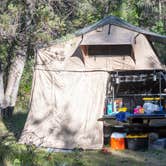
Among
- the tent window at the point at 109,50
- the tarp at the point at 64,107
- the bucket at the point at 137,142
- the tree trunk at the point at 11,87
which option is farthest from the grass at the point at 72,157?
the tree trunk at the point at 11,87

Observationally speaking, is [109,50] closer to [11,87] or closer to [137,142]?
[137,142]

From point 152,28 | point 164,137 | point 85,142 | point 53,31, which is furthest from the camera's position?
point 152,28

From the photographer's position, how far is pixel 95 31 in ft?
31.1

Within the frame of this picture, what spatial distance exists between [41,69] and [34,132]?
1.34 metres

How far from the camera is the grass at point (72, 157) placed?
659 cm

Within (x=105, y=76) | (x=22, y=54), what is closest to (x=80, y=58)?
(x=105, y=76)

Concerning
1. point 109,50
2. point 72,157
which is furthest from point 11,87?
point 72,157

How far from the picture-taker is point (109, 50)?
971 cm

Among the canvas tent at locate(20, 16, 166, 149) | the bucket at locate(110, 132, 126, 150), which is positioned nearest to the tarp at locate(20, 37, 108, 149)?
the canvas tent at locate(20, 16, 166, 149)

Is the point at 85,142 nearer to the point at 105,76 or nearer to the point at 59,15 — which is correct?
the point at 105,76

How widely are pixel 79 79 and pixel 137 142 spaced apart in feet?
5.88

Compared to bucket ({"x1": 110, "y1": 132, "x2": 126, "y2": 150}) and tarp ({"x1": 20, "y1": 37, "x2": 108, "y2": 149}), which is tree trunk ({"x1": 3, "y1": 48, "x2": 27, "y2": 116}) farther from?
bucket ({"x1": 110, "y1": 132, "x2": 126, "y2": 150})

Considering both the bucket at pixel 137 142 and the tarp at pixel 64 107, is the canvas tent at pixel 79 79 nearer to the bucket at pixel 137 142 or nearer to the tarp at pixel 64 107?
the tarp at pixel 64 107

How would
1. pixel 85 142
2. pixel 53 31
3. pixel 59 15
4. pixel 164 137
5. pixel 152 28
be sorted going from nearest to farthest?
pixel 85 142, pixel 164 137, pixel 53 31, pixel 59 15, pixel 152 28
